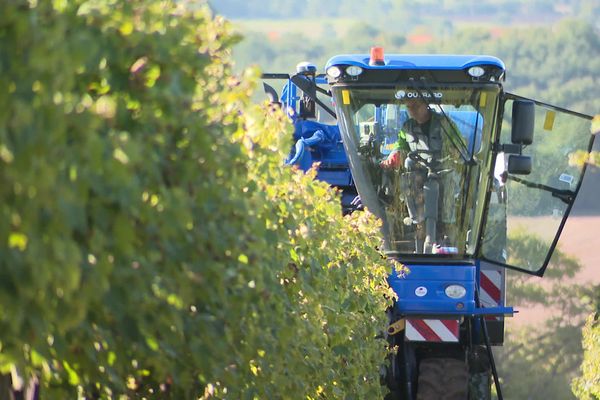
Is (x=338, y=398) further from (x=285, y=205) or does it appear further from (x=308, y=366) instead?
(x=285, y=205)

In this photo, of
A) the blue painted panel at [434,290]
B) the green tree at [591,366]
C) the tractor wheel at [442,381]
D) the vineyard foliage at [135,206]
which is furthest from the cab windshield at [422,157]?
the green tree at [591,366]

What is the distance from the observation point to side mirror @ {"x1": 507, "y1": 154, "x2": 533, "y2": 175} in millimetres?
10016

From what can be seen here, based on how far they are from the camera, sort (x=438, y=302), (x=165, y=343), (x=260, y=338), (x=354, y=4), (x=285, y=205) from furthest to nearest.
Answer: (x=354, y=4) → (x=438, y=302) → (x=285, y=205) → (x=260, y=338) → (x=165, y=343)

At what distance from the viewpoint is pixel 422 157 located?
33.8ft

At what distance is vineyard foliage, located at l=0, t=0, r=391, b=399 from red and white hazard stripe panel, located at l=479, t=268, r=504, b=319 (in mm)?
5744

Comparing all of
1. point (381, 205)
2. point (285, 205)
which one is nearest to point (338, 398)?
point (285, 205)

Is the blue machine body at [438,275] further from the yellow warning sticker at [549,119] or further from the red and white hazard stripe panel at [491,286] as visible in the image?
the red and white hazard stripe panel at [491,286]

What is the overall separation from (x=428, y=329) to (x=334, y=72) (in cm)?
190

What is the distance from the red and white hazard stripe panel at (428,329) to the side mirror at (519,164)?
1115mm

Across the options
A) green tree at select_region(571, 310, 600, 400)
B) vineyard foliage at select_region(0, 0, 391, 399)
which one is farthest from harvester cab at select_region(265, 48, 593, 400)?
green tree at select_region(571, 310, 600, 400)

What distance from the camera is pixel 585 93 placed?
7512 cm

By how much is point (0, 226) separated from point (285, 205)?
2648 mm

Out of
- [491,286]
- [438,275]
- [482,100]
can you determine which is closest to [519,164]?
[482,100]

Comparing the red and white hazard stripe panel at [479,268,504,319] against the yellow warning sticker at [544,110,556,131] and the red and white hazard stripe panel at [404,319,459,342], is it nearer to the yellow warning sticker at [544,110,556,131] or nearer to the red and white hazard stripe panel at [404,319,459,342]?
the red and white hazard stripe panel at [404,319,459,342]
